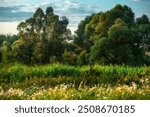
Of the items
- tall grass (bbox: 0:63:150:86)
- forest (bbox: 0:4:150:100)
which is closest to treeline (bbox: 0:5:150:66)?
forest (bbox: 0:4:150:100)

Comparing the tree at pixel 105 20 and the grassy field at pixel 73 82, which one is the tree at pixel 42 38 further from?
the tree at pixel 105 20

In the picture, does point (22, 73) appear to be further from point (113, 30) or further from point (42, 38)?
point (113, 30)

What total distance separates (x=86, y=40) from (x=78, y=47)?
0.26 metres

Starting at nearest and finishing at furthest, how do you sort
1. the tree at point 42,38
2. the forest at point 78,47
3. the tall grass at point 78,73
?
the tall grass at point 78,73
the forest at point 78,47
the tree at point 42,38

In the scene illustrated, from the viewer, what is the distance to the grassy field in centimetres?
1166

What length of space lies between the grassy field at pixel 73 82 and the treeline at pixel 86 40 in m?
0.47

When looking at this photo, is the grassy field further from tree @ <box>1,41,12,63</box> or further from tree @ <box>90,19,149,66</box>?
tree @ <box>90,19,149,66</box>

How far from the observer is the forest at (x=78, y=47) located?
1484cm

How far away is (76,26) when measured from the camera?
15.7 meters

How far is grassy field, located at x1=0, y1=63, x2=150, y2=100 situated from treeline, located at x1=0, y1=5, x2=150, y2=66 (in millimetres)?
470

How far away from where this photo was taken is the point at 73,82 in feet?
45.1

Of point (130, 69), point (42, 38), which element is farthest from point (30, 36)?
point (130, 69)

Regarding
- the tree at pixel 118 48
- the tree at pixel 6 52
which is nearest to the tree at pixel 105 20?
the tree at pixel 118 48

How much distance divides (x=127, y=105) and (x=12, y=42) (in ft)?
19.2
